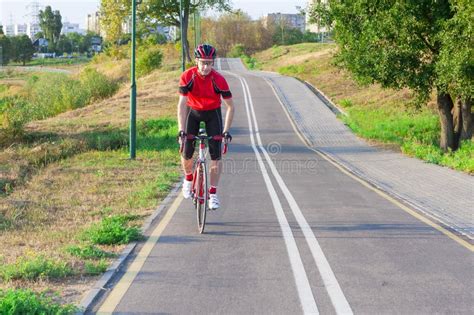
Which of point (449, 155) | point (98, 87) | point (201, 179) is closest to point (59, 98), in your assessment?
point (98, 87)

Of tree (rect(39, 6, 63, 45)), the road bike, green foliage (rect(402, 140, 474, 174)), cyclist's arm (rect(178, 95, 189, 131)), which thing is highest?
tree (rect(39, 6, 63, 45))

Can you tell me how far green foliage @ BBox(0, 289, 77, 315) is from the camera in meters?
4.94

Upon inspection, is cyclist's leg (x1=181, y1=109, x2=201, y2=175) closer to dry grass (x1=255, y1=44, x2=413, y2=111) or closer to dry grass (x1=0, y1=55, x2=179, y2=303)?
dry grass (x1=0, y1=55, x2=179, y2=303)

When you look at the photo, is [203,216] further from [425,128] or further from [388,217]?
[425,128]

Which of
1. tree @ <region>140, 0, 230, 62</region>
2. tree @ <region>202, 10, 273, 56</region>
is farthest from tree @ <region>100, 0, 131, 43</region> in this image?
tree @ <region>202, 10, 273, 56</region>

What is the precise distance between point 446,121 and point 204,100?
16.8 m

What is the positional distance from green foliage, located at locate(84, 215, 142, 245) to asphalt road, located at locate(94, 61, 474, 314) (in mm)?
272

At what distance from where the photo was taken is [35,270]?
6230 mm

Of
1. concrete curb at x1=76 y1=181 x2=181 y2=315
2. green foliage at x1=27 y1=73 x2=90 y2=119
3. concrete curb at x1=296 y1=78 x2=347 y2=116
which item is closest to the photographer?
concrete curb at x1=76 y1=181 x2=181 y2=315

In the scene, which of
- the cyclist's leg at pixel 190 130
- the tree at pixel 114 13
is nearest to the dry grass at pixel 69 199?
the cyclist's leg at pixel 190 130

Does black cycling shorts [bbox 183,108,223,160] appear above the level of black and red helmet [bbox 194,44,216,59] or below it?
below

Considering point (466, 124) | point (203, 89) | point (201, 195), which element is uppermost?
point (203, 89)

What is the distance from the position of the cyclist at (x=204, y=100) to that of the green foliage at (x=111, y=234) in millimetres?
1135

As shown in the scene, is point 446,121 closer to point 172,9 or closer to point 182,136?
point 182,136
